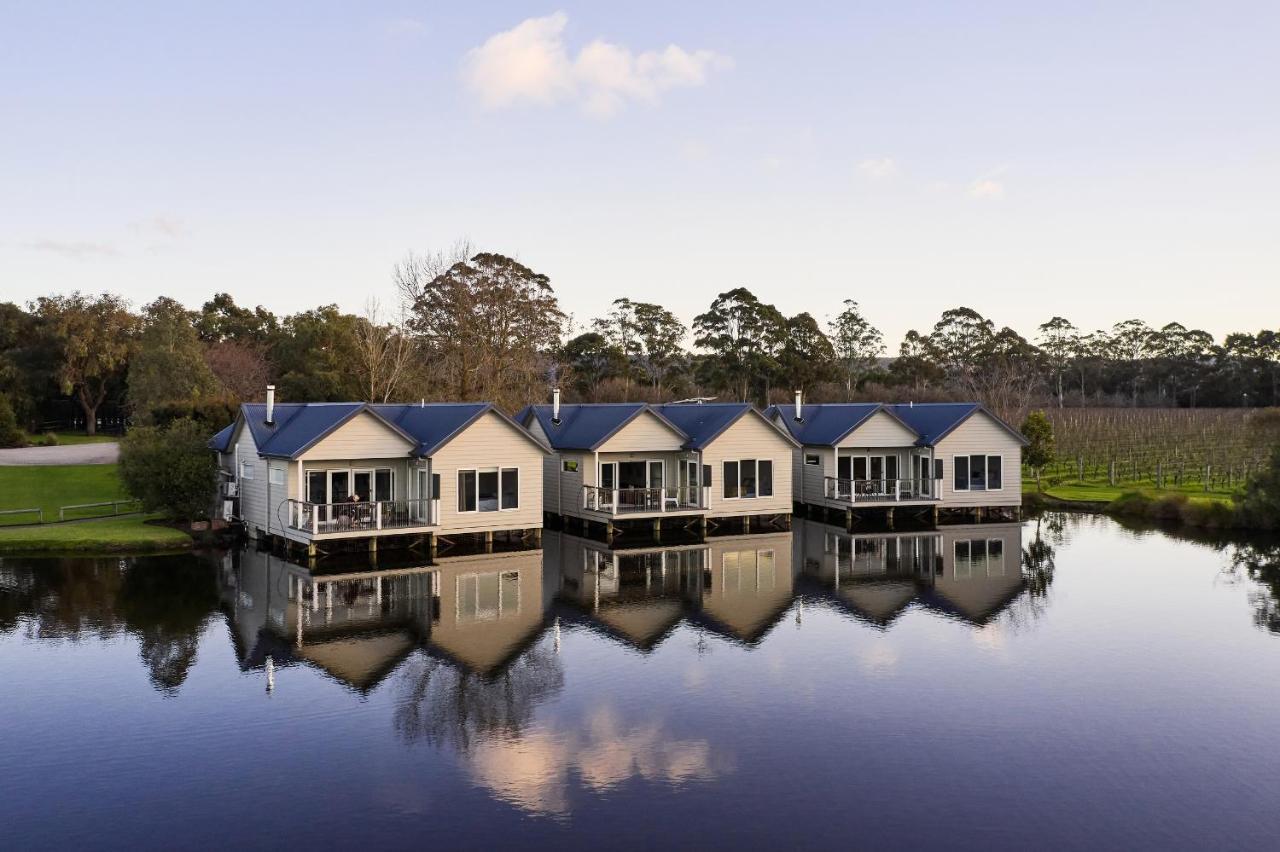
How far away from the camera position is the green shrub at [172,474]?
29.2 metres

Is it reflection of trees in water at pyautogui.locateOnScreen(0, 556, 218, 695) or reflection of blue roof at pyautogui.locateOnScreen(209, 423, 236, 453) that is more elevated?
reflection of blue roof at pyautogui.locateOnScreen(209, 423, 236, 453)

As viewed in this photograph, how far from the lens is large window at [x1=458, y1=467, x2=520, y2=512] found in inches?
1128

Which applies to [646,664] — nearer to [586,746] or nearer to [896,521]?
[586,746]

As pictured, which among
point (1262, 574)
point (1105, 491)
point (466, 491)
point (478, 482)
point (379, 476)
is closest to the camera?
point (1262, 574)

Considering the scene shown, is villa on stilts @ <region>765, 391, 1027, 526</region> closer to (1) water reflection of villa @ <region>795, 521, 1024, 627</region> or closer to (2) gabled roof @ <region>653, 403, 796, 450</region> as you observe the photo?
(1) water reflection of villa @ <region>795, 521, 1024, 627</region>

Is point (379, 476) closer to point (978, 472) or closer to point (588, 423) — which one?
point (588, 423)

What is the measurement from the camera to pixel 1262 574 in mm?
24922

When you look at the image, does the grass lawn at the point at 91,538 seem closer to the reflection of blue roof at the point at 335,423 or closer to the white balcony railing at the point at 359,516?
the reflection of blue roof at the point at 335,423

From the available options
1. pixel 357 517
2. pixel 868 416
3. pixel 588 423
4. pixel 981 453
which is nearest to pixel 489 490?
pixel 357 517

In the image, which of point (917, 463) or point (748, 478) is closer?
point (748, 478)

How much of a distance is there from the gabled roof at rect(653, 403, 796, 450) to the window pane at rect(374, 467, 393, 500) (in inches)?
377

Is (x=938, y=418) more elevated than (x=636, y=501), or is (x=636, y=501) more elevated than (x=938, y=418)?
(x=938, y=418)

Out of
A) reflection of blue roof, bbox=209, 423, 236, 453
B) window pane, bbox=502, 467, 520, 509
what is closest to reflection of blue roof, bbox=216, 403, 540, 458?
reflection of blue roof, bbox=209, 423, 236, 453

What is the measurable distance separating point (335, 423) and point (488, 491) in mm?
4871
